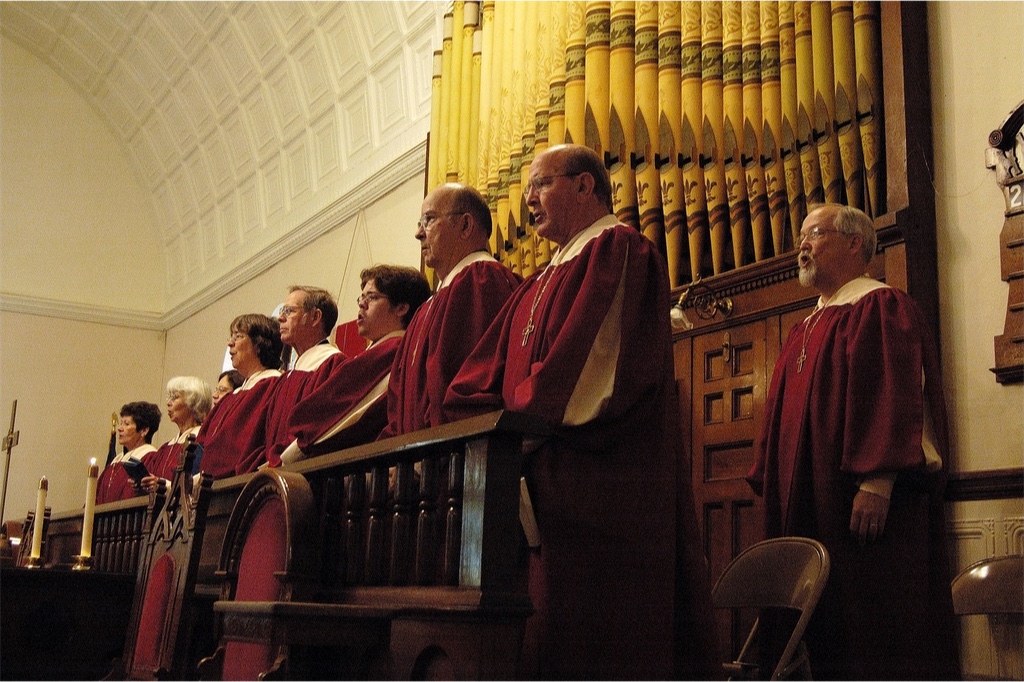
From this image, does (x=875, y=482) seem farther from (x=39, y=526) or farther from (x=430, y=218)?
(x=39, y=526)

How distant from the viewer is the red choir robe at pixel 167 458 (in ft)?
24.5

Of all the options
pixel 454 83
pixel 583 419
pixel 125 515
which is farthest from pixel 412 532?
pixel 454 83

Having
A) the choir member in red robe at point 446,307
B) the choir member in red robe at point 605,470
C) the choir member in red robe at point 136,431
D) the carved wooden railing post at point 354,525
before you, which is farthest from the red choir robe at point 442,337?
the choir member in red robe at point 136,431

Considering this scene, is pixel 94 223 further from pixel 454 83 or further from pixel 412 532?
pixel 412 532

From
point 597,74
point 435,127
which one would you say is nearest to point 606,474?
point 597,74

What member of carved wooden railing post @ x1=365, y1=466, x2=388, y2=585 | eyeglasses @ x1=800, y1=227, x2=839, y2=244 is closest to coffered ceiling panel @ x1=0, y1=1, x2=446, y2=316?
eyeglasses @ x1=800, y1=227, x2=839, y2=244

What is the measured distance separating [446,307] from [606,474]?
1.16 m

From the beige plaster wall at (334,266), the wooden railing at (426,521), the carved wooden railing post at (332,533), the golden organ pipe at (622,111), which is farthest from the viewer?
the beige plaster wall at (334,266)

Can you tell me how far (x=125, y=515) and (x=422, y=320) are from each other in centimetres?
190

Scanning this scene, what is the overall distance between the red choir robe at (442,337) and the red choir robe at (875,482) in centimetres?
123

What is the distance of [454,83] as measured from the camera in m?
7.55

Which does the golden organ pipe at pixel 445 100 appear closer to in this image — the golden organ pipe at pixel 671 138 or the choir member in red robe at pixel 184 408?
the golden organ pipe at pixel 671 138

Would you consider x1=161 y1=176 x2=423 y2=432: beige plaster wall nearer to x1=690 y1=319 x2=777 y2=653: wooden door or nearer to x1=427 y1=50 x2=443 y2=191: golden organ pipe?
x1=427 y1=50 x2=443 y2=191: golden organ pipe

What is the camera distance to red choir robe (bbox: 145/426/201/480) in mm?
7465
